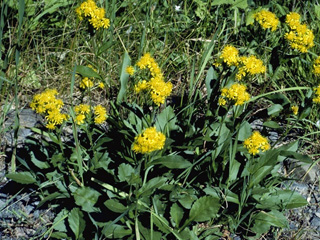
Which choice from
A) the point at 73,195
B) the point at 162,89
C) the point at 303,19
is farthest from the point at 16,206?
the point at 303,19

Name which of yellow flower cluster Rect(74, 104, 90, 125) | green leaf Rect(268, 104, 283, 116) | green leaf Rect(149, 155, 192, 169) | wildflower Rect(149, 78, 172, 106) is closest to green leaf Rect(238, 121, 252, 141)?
green leaf Rect(268, 104, 283, 116)

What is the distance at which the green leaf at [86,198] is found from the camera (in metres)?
2.16

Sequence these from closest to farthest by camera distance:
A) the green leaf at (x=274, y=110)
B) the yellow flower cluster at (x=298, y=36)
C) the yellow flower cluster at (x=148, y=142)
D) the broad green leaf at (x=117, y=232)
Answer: the yellow flower cluster at (x=148, y=142), the broad green leaf at (x=117, y=232), the yellow flower cluster at (x=298, y=36), the green leaf at (x=274, y=110)

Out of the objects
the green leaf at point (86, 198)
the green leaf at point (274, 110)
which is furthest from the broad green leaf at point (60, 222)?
the green leaf at point (274, 110)

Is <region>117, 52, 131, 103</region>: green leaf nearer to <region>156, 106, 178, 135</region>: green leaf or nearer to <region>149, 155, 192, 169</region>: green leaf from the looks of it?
<region>156, 106, 178, 135</region>: green leaf

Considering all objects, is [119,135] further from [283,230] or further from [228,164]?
[283,230]

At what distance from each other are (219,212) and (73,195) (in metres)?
0.75

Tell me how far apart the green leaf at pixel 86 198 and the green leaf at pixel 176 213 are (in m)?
0.36

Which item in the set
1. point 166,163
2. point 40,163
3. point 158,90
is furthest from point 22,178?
point 158,90

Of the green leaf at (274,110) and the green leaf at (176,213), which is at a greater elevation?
the green leaf at (274,110)

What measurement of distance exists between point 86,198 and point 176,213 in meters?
0.44

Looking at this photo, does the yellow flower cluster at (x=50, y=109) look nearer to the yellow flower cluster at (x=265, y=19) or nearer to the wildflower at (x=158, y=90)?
the wildflower at (x=158, y=90)

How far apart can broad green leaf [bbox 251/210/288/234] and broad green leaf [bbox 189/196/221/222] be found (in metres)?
0.25

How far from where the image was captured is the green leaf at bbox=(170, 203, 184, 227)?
218cm
